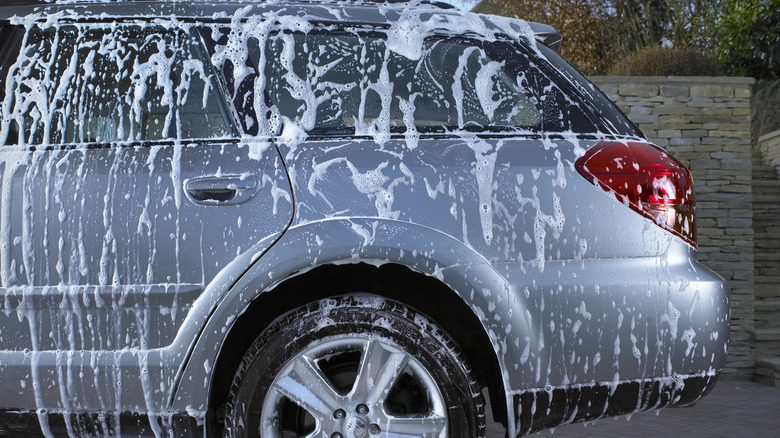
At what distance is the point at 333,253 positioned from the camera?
2.82 m

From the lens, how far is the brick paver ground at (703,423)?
4.89 meters

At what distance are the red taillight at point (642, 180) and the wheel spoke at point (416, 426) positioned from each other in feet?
3.07

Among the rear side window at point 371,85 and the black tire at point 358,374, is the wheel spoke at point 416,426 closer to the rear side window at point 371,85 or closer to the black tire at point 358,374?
the black tire at point 358,374

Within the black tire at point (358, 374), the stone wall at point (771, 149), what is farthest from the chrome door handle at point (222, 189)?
the stone wall at point (771, 149)

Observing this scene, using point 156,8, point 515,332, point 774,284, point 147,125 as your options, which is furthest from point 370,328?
point 774,284

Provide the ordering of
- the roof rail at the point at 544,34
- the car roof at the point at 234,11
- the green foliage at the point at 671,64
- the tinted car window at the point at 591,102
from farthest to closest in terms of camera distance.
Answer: the green foliage at the point at 671,64
the roof rail at the point at 544,34
the car roof at the point at 234,11
the tinted car window at the point at 591,102

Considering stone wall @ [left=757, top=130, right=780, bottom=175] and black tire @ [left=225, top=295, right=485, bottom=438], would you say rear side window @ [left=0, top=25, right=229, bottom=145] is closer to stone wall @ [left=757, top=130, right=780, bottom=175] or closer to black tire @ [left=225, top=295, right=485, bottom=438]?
black tire @ [left=225, top=295, right=485, bottom=438]

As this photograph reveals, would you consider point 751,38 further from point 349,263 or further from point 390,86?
point 349,263

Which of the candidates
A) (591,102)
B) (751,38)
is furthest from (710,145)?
Result: (751,38)

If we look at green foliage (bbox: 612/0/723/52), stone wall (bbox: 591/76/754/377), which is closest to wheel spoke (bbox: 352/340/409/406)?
stone wall (bbox: 591/76/754/377)

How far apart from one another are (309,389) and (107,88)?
4.07 ft

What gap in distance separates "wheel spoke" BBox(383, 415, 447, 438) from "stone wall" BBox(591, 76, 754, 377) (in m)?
4.93

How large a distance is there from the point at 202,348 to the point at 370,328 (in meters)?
0.54

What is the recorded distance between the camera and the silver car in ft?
9.30
